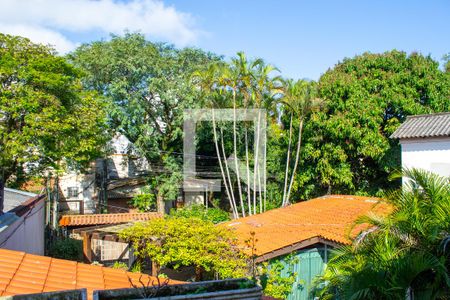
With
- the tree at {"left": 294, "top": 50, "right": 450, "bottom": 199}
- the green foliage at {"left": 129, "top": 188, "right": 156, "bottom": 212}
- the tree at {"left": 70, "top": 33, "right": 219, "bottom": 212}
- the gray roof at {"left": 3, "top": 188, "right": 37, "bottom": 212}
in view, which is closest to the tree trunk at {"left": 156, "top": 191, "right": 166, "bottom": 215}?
the tree at {"left": 70, "top": 33, "right": 219, "bottom": 212}

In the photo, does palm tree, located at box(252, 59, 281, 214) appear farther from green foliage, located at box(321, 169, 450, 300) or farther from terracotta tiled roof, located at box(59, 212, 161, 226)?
green foliage, located at box(321, 169, 450, 300)

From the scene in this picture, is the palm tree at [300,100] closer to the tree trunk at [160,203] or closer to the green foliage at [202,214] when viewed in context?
the green foliage at [202,214]

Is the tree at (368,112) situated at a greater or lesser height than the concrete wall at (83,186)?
greater

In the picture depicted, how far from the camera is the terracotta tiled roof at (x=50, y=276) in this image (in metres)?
5.11

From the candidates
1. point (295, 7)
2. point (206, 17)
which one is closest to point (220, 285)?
point (295, 7)

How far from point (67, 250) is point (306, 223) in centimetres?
1042

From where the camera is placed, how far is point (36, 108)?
14922 mm

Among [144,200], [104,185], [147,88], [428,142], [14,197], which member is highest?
[147,88]

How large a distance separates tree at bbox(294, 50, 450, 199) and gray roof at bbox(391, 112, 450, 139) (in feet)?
10.5

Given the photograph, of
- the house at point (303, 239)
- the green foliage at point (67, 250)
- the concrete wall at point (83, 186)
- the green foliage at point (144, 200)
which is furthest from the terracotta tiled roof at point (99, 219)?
the house at point (303, 239)

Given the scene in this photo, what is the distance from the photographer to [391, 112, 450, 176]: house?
1361cm

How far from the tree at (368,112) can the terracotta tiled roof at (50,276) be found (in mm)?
14330

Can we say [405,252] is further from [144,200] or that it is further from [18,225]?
[144,200]

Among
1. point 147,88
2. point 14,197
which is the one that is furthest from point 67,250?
point 147,88
